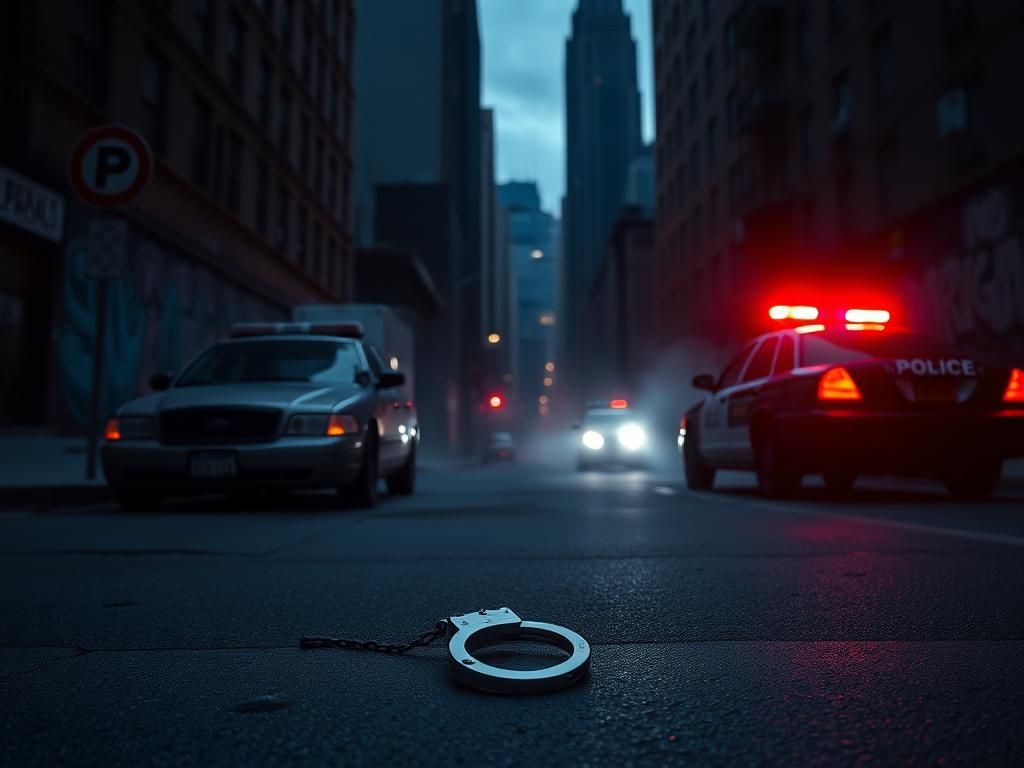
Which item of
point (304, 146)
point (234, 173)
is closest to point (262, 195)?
point (234, 173)

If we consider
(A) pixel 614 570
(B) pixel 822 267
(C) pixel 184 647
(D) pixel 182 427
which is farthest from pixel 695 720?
(B) pixel 822 267

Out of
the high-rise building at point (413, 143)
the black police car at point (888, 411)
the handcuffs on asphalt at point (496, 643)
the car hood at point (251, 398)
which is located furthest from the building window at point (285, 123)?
the high-rise building at point (413, 143)

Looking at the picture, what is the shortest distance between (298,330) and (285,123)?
19.4 metres

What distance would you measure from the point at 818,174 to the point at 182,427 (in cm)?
2238

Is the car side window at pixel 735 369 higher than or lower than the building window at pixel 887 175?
lower

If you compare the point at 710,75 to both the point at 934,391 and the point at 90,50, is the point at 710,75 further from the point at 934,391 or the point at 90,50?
the point at 934,391

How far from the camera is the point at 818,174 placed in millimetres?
25562

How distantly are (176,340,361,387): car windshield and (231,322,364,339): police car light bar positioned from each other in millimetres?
643

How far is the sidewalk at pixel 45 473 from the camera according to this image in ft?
24.2

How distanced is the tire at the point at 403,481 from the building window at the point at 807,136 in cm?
2022

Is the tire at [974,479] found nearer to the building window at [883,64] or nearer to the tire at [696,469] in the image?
the tire at [696,469]

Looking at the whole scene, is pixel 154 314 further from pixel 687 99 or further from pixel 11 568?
pixel 687 99

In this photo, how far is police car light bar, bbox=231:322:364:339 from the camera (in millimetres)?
9586

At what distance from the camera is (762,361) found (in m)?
8.73
